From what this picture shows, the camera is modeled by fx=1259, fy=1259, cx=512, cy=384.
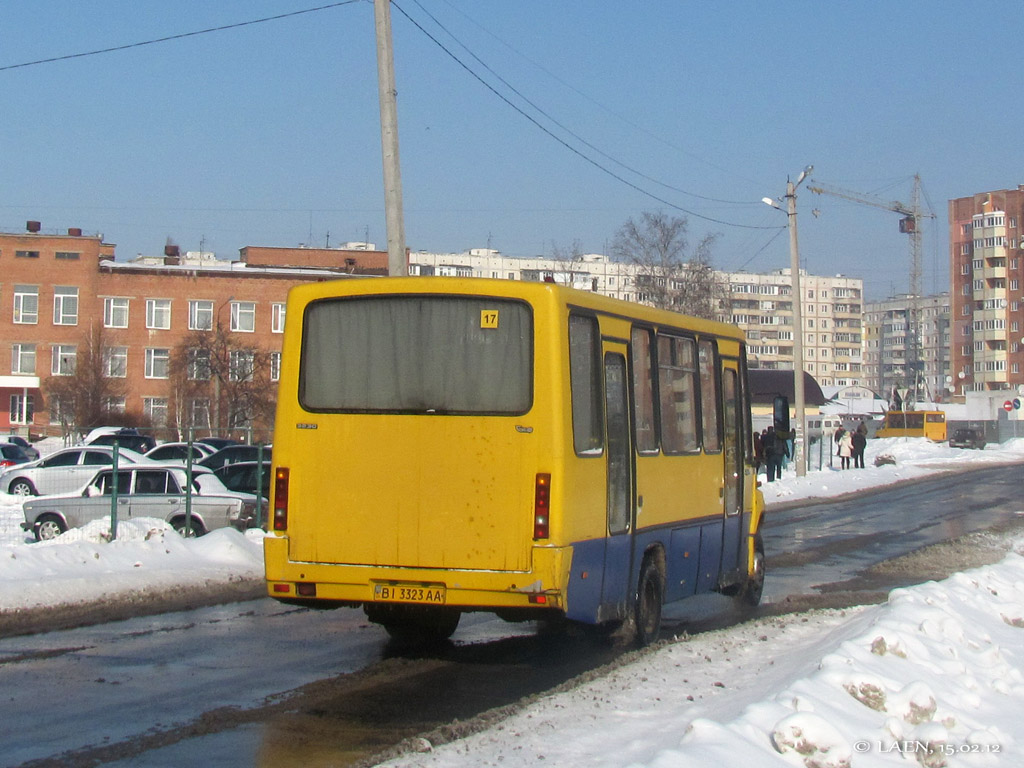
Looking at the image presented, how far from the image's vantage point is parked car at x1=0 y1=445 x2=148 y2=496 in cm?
2597

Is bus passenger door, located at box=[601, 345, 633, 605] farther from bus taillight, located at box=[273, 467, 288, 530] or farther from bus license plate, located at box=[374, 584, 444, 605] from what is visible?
bus taillight, located at box=[273, 467, 288, 530]

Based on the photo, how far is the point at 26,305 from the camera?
74312 millimetres

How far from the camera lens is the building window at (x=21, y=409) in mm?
74312

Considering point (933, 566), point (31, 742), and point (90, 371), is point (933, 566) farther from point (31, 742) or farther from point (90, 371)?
point (90, 371)

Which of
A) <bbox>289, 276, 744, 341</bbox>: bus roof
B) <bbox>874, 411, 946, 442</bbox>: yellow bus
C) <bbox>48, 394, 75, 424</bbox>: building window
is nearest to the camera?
<bbox>289, 276, 744, 341</bbox>: bus roof

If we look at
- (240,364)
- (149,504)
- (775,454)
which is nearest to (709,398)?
(149,504)

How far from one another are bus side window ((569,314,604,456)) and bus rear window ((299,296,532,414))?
39 cm

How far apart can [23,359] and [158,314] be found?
8.43m

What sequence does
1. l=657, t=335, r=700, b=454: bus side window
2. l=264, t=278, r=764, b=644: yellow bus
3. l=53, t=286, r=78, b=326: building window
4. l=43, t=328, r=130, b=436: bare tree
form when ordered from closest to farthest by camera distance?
1. l=264, t=278, r=764, b=644: yellow bus
2. l=657, t=335, r=700, b=454: bus side window
3. l=43, t=328, r=130, b=436: bare tree
4. l=53, t=286, r=78, b=326: building window

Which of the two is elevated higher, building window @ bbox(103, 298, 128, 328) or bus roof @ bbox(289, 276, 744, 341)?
building window @ bbox(103, 298, 128, 328)

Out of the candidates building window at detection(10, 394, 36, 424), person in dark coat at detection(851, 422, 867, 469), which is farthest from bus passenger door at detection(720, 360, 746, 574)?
building window at detection(10, 394, 36, 424)

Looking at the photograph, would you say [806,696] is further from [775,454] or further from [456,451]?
[775,454]

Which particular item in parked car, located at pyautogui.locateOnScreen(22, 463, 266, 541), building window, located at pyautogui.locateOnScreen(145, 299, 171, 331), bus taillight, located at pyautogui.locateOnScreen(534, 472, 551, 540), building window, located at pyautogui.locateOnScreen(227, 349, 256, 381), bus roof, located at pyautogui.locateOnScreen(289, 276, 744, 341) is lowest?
parked car, located at pyautogui.locateOnScreen(22, 463, 266, 541)

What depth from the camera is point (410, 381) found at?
878 centimetres
